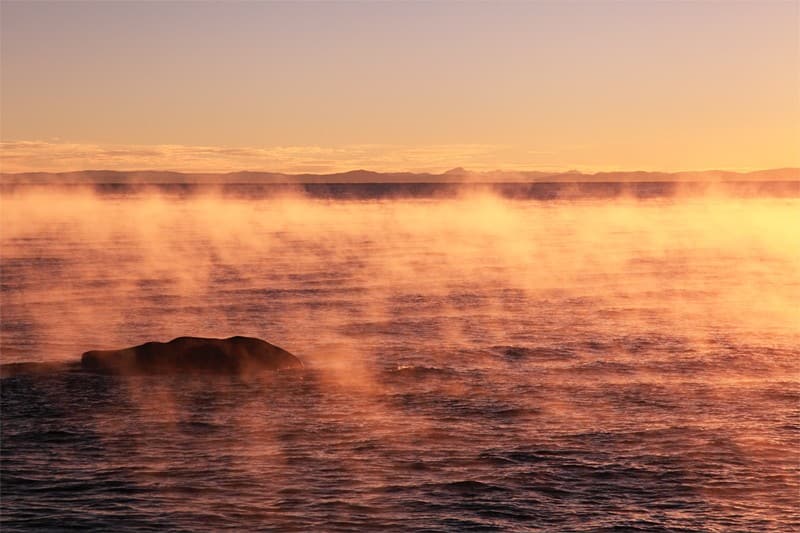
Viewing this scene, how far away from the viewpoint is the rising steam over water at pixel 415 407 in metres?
27.1

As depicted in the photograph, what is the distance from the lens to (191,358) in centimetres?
4278

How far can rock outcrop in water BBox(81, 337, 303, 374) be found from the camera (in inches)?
1670

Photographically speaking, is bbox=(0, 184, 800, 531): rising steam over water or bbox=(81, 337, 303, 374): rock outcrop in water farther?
bbox=(81, 337, 303, 374): rock outcrop in water

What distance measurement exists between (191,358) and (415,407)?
10.2 m

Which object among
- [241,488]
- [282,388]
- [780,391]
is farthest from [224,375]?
[780,391]

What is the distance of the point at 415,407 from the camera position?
37.1 metres

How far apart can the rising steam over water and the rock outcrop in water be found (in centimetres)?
90

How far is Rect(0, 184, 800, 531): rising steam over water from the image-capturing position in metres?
27.1

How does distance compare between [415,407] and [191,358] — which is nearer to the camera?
[415,407]

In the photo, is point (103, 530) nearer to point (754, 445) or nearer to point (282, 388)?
point (282, 388)

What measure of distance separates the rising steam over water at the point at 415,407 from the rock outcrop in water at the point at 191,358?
0.90m

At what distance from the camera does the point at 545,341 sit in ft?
169

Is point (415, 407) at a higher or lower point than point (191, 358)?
lower

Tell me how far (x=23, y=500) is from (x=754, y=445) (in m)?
19.9
